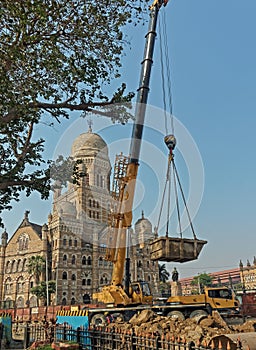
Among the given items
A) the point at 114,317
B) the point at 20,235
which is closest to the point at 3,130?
the point at 114,317

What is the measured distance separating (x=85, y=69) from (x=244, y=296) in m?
19.2

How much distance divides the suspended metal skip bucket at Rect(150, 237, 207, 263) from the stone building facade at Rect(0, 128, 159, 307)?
37.7 metres

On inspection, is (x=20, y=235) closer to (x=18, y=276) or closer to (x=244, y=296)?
(x=18, y=276)

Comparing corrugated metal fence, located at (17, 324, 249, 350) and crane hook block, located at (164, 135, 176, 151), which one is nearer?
corrugated metal fence, located at (17, 324, 249, 350)

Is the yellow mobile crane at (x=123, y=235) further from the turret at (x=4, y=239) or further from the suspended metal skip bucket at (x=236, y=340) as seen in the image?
the turret at (x=4, y=239)

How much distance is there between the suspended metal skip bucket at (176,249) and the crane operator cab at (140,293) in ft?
22.6

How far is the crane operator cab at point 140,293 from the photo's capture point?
55.0ft

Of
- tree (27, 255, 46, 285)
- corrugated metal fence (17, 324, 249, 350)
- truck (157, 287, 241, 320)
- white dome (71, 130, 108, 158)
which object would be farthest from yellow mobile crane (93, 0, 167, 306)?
white dome (71, 130, 108, 158)

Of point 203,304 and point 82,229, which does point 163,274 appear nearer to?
point 82,229

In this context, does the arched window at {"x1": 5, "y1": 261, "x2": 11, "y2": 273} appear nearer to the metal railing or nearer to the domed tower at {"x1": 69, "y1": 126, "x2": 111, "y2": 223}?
the domed tower at {"x1": 69, "y1": 126, "x2": 111, "y2": 223}

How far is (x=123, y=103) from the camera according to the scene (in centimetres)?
973

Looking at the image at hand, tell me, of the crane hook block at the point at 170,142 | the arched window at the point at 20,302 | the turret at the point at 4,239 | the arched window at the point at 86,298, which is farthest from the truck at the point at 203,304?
the turret at the point at 4,239

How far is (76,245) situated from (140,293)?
34.9m

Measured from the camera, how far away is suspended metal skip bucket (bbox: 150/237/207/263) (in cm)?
1016
